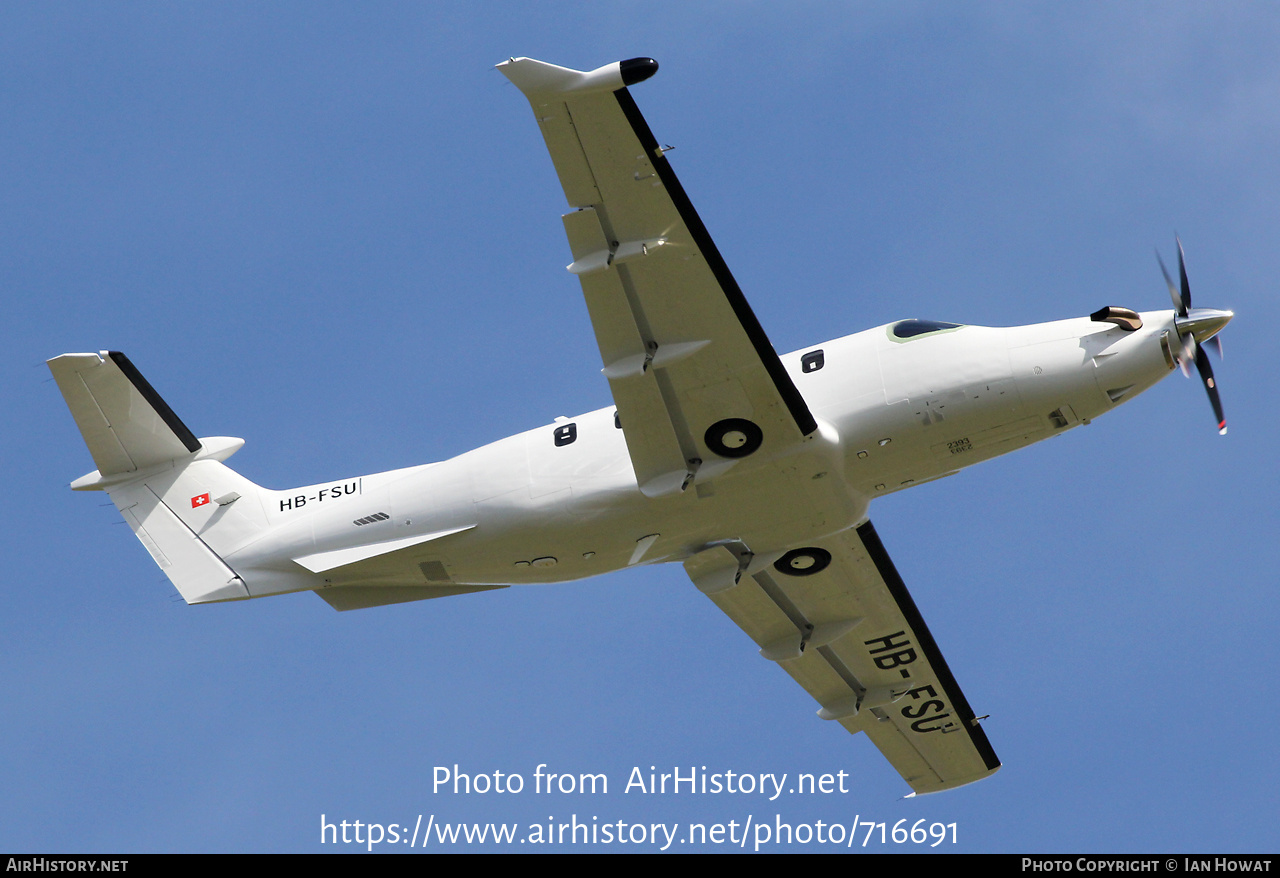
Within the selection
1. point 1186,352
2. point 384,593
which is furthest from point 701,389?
point 1186,352

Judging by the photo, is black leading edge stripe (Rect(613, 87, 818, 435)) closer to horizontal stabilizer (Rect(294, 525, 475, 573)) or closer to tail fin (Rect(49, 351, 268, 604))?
horizontal stabilizer (Rect(294, 525, 475, 573))

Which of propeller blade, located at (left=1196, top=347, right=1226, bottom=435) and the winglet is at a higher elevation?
the winglet

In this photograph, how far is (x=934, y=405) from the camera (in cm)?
2081

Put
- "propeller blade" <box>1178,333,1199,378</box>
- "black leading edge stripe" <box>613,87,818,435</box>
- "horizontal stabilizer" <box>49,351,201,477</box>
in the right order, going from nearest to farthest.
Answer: "black leading edge stripe" <box>613,87,818,435</box>, "propeller blade" <box>1178,333,1199,378</box>, "horizontal stabilizer" <box>49,351,201,477</box>

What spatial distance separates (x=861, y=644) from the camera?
26.6 meters

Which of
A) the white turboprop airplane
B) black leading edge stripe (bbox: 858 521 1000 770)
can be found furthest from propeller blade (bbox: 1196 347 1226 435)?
black leading edge stripe (bbox: 858 521 1000 770)

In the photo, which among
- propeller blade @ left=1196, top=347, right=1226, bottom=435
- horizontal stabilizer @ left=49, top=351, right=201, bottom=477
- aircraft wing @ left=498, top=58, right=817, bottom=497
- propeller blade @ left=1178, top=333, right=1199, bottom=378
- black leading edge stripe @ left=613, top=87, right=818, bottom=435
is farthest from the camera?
horizontal stabilizer @ left=49, top=351, right=201, bottom=477

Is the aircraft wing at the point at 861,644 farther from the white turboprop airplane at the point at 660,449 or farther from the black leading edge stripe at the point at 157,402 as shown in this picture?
the black leading edge stripe at the point at 157,402

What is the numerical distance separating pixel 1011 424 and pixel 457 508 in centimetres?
968

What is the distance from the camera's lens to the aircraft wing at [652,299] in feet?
58.1

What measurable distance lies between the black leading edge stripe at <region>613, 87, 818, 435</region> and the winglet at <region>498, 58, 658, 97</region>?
0.87 ft

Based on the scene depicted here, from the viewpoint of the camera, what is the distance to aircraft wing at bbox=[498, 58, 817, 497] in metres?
17.7

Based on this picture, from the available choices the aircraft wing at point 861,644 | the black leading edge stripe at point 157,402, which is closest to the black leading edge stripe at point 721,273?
the aircraft wing at point 861,644

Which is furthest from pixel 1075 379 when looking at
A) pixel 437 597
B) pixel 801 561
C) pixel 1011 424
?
pixel 437 597
